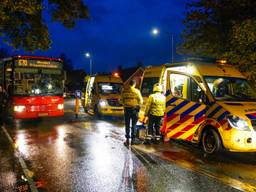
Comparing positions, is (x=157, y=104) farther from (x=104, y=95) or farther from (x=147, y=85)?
(x=104, y=95)

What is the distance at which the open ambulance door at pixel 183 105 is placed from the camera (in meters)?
8.53

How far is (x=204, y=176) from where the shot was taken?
6305 mm

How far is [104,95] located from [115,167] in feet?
34.0

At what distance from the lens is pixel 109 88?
1806 cm

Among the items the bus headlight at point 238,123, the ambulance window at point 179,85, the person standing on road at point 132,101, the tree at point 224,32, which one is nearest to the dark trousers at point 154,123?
the person standing on road at point 132,101

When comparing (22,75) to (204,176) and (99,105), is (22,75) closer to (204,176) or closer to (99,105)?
(99,105)

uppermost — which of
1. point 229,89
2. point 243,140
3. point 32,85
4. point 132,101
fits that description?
point 32,85

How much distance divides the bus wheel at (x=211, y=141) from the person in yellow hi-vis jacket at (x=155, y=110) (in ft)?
4.89

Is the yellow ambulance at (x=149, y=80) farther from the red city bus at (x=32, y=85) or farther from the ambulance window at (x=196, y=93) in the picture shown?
the red city bus at (x=32, y=85)

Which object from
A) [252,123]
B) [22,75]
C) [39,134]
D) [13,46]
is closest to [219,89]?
[252,123]

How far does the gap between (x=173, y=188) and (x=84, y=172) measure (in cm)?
197

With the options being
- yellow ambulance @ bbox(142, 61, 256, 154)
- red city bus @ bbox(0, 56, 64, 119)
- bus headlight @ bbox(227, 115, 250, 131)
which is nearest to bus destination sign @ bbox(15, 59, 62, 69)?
red city bus @ bbox(0, 56, 64, 119)

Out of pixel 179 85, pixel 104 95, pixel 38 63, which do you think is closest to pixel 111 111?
pixel 104 95

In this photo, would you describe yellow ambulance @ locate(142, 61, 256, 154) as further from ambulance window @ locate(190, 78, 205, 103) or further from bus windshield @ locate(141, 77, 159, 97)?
bus windshield @ locate(141, 77, 159, 97)
